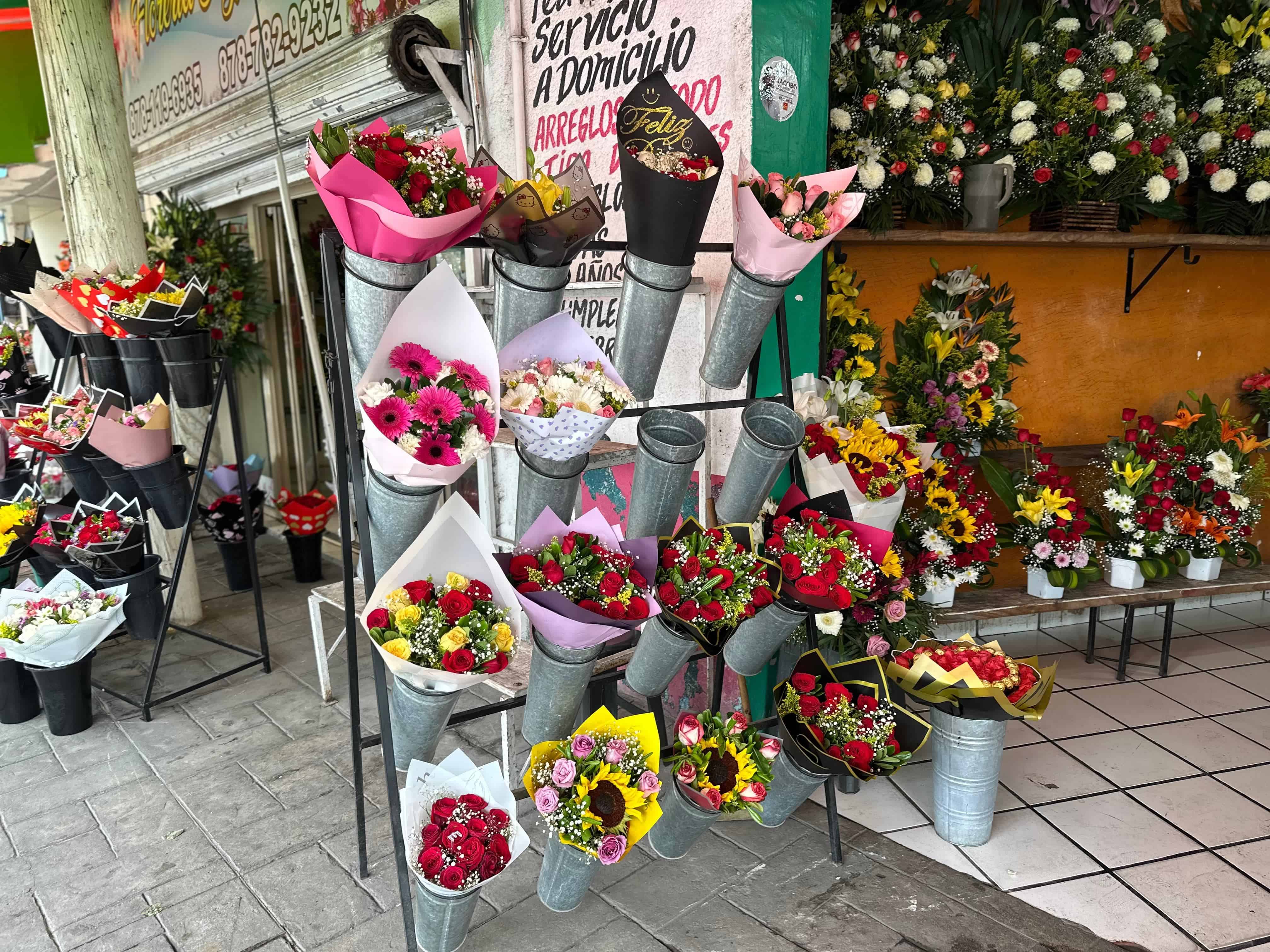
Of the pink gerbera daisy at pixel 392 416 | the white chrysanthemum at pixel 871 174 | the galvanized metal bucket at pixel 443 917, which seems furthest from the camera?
the white chrysanthemum at pixel 871 174

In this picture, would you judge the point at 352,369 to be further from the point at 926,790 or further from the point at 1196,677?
the point at 1196,677

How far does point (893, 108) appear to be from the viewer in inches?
113

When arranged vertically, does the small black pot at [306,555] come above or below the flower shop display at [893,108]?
below

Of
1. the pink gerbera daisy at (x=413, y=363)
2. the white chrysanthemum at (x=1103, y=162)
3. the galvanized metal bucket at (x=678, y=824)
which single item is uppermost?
the white chrysanthemum at (x=1103, y=162)

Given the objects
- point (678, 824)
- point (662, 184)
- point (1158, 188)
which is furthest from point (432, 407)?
point (1158, 188)

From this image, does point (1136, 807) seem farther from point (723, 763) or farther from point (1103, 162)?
point (1103, 162)

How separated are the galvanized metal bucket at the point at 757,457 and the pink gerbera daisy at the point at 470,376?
2.20ft

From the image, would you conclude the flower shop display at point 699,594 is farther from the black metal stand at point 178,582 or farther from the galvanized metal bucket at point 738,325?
the black metal stand at point 178,582

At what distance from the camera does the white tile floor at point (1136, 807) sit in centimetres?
214

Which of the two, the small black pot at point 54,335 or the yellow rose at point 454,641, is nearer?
the yellow rose at point 454,641

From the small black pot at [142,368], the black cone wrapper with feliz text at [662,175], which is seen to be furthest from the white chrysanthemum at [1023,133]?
the small black pot at [142,368]

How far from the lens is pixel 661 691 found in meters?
2.03

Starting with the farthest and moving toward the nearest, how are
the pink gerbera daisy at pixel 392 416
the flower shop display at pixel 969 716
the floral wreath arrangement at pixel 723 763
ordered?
the flower shop display at pixel 969 716 < the floral wreath arrangement at pixel 723 763 < the pink gerbera daisy at pixel 392 416

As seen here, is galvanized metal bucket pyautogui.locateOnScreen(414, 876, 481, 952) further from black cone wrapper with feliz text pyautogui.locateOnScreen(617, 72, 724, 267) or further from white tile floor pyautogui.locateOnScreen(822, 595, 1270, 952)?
black cone wrapper with feliz text pyautogui.locateOnScreen(617, 72, 724, 267)
